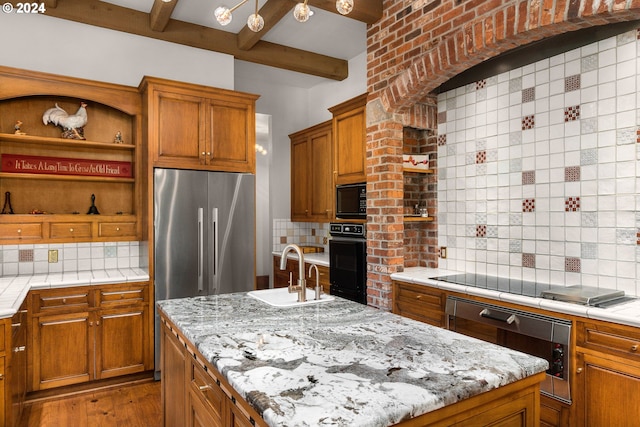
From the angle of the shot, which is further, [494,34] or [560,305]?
[494,34]

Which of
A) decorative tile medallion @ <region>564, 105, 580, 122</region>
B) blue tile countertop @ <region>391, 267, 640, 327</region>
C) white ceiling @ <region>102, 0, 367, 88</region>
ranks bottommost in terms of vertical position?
blue tile countertop @ <region>391, 267, 640, 327</region>

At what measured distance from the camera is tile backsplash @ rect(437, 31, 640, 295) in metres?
2.56

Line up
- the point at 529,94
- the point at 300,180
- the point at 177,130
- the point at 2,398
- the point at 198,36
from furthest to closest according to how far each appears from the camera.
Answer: the point at 300,180
the point at 198,36
the point at 177,130
the point at 529,94
the point at 2,398

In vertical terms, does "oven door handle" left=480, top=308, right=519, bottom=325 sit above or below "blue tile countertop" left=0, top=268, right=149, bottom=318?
below

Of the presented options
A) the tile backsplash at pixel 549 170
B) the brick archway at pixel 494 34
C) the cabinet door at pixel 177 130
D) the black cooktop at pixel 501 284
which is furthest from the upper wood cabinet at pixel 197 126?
the black cooktop at pixel 501 284

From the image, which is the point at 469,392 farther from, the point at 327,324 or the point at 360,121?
the point at 360,121

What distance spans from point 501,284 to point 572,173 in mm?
901

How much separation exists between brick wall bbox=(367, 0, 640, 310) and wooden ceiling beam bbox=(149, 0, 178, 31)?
1758mm

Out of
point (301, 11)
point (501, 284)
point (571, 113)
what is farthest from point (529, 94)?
point (301, 11)

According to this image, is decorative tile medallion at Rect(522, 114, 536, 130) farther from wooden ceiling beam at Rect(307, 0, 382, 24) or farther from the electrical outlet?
wooden ceiling beam at Rect(307, 0, 382, 24)

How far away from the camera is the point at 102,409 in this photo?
3.04m

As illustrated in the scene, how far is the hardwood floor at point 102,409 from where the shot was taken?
111 inches

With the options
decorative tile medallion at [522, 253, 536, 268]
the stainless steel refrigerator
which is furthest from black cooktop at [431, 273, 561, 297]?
the stainless steel refrigerator

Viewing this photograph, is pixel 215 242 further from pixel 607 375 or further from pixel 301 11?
pixel 607 375
